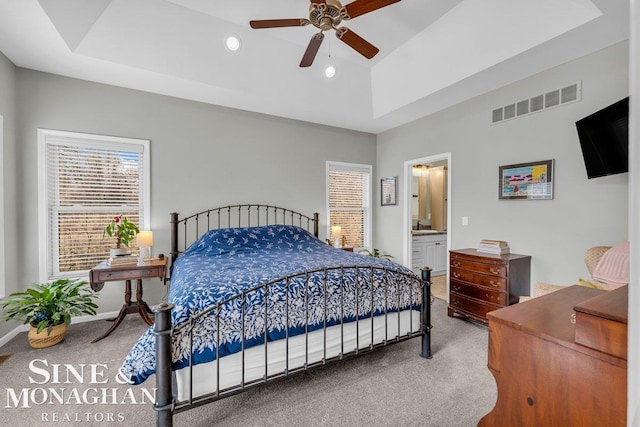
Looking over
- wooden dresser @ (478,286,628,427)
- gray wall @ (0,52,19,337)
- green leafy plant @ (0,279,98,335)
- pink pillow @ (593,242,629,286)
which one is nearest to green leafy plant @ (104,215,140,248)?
green leafy plant @ (0,279,98,335)

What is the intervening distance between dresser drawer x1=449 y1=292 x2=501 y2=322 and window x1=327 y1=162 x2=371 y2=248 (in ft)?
6.91

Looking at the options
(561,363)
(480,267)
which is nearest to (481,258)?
(480,267)

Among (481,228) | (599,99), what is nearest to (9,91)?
(481,228)

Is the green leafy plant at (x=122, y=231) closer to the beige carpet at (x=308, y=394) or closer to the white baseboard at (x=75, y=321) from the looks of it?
the white baseboard at (x=75, y=321)

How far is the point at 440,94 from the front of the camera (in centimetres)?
356

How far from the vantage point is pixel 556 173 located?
2971 millimetres

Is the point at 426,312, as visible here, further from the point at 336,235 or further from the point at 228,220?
the point at 228,220

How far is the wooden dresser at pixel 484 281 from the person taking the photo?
2977mm

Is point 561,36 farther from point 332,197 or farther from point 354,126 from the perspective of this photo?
point 332,197

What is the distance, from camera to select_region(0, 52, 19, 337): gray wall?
2.82m

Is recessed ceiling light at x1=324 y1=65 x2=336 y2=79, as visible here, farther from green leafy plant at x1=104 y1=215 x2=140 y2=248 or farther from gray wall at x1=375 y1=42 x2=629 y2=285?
green leafy plant at x1=104 y1=215 x2=140 y2=248

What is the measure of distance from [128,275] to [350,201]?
3531mm

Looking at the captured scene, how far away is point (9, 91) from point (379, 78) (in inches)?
166

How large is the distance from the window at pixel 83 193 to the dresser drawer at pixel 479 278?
3895 mm
